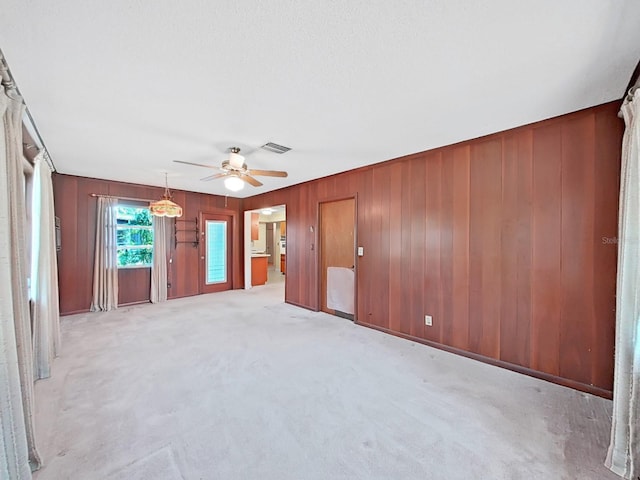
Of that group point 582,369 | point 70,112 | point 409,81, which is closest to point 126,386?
point 70,112

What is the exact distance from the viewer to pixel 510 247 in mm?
2980

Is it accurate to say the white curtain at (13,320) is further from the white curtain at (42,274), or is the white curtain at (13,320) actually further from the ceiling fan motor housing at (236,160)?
the ceiling fan motor housing at (236,160)

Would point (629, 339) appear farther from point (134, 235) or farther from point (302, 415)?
point (134, 235)

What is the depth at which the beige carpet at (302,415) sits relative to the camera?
169cm

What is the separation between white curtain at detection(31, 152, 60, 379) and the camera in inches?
107

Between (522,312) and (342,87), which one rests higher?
(342,87)

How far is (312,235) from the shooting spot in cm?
540

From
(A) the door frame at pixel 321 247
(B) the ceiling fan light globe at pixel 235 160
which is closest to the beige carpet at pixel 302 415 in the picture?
(A) the door frame at pixel 321 247

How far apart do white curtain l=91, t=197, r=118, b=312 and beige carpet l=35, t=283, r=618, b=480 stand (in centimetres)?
183

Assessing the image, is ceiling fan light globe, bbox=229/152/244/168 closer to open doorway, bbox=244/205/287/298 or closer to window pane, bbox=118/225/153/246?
window pane, bbox=118/225/153/246

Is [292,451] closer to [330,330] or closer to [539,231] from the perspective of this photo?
[330,330]

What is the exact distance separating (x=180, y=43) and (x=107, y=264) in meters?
5.09

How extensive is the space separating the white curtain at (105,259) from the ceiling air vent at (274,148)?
3.85 metres

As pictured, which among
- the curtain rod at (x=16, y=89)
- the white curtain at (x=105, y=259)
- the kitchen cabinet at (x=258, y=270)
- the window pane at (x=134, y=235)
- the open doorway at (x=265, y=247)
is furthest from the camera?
the kitchen cabinet at (x=258, y=270)
